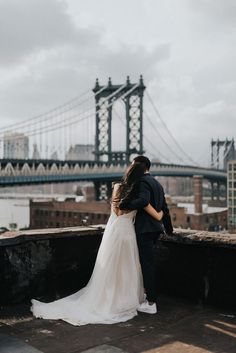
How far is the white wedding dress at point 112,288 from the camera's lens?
151 inches

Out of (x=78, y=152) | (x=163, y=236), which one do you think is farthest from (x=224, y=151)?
(x=163, y=236)

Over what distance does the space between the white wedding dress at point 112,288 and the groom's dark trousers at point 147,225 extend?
7 centimetres

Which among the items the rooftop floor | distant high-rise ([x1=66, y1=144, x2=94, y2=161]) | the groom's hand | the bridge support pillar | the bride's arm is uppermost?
distant high-rise ([x1=66, y1=144, x2=94, y2=161])

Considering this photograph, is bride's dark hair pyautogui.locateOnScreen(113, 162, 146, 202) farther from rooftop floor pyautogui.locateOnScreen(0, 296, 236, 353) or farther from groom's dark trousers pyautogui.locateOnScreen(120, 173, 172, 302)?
rooftop floor pyautogui.locateOnScreen(0, 296, 236, 353)

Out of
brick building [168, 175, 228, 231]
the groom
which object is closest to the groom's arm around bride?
the groom

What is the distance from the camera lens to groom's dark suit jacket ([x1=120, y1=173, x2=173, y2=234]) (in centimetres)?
399

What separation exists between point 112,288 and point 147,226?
0.59 m

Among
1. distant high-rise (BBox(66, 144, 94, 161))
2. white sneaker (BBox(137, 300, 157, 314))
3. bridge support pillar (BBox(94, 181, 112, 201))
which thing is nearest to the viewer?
white sneaker (BBox(137, 300, 157, 314))

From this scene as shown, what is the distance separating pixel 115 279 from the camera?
3.98m

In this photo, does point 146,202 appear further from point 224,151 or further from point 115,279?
point 224,151

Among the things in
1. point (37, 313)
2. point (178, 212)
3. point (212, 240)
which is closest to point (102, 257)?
point (37, 313)

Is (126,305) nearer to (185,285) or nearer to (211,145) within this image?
(185,285)

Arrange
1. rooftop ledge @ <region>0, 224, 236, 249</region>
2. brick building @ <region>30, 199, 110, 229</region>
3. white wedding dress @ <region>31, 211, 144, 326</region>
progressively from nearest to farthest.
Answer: white wedding dress @ <region>31, 211, 144, 326</region>
rooftop ledge @ <region>0, 224, 236, 249</region>
brick building @ <region>30, 199, 110, 229</region>

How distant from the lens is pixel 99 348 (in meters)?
3.12
